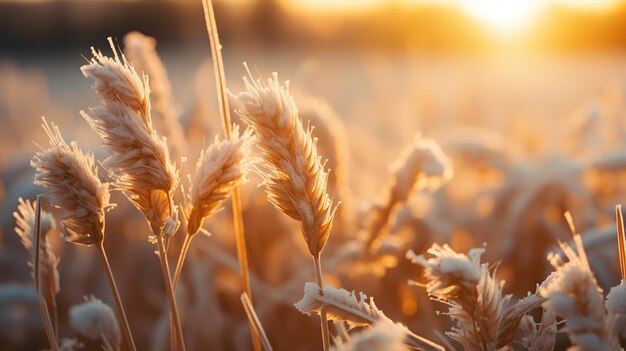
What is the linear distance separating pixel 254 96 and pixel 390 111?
331 centimetres

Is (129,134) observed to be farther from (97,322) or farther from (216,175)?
(97,322)

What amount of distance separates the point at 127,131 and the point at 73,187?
0.08m

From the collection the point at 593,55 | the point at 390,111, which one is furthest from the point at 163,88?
the point at 593,55

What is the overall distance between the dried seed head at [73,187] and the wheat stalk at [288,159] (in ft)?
0.55

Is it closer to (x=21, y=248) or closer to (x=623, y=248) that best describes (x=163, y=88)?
(x=623, y=248)

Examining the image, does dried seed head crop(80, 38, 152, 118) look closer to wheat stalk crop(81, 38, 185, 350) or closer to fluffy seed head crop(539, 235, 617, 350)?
wheat stalk crop(81, 38, 185, 350)

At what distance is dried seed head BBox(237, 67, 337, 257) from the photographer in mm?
652

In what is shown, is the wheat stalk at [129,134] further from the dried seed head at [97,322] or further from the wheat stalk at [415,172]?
the wheat stalk at [415,172]

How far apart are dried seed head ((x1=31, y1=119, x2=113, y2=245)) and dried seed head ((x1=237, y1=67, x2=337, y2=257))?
0.55 feet

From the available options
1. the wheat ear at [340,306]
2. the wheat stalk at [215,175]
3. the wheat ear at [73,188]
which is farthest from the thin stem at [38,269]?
the wheat ear at [340,306]

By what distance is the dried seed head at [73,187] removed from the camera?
26.3 inches

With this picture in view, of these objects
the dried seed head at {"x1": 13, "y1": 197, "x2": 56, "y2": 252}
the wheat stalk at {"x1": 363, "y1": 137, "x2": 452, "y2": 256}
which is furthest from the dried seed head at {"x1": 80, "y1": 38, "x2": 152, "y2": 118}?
the wheat stalk at {"x1": 363, "y1": 137, "x2": 452, "y2": 256}

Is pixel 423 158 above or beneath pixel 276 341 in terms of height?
above

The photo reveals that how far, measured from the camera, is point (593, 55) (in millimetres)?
13125
